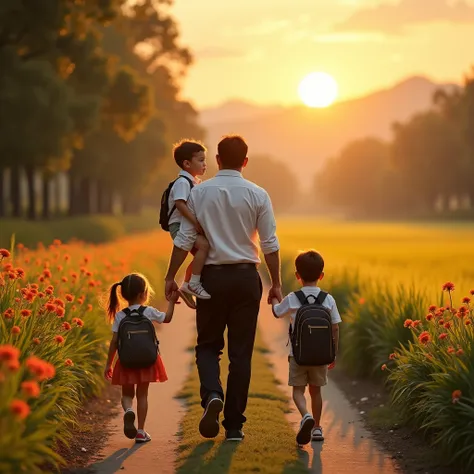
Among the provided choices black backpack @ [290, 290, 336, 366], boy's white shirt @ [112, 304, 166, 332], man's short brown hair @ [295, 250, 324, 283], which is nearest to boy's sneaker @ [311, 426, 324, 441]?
black backpack @ [290, 290, 336, 366]

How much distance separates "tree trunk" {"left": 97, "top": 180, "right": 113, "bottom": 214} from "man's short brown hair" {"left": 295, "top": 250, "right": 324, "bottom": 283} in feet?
167

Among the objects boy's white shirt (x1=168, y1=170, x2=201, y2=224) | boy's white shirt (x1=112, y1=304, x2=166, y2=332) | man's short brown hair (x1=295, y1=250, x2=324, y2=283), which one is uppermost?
boy's white shirt (x1=168, y1=170, x2=201, y2=224)

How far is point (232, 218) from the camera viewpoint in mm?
7727

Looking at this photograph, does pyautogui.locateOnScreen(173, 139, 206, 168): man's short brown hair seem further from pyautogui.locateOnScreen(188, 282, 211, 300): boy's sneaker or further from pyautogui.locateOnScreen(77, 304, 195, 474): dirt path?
pyautogui.locateOnScreen(77, 304, 195, 474): dirt path

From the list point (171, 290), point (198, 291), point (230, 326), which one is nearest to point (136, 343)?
point (171, 290)

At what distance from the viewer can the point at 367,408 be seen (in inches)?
412

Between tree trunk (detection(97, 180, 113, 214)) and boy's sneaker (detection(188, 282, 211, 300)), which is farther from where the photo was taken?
tree trunk (detection(97, 180, 113, 214))

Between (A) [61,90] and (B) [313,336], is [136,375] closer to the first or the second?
(B) [313,336]

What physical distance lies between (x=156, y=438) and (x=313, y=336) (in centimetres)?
189

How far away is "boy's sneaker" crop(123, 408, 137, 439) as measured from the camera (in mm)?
7938

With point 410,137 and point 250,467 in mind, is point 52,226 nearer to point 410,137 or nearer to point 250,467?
point 250,467

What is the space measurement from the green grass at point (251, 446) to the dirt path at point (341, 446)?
164 millimetres

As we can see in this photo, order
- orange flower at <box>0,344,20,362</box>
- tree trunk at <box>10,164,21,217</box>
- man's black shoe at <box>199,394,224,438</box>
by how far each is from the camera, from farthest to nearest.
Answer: tree trunk at <box>10,164,21,217</box> → man's black shoe at <box>199,394,224,438</box> → orange flower at <box>0,344,20,362</box>

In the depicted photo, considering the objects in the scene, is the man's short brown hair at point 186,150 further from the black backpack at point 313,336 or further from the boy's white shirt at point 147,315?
the black backpack at point 313,336
